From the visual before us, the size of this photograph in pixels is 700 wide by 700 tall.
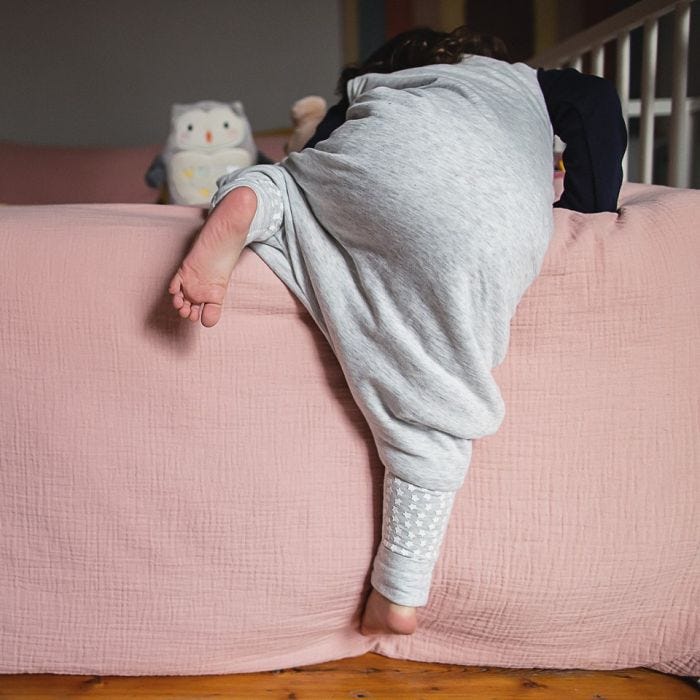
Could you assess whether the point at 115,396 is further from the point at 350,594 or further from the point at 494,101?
the point at 494,101

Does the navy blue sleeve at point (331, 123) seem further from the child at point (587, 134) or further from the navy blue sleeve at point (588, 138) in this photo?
the navy blue sleeve at point (588, 138)

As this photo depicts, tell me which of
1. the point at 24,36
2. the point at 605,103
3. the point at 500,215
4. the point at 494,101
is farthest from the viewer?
the point at 24,36

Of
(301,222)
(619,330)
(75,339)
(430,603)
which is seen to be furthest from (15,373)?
(619,330)

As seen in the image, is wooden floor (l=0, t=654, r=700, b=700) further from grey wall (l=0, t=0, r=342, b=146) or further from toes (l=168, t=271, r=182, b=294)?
grey wall (l=0, t=0, r=342, b=146)

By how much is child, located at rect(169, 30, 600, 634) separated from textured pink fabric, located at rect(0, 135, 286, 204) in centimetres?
174

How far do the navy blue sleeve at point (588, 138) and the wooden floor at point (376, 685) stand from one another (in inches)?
21.3

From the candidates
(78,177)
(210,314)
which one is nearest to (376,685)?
(210,314)

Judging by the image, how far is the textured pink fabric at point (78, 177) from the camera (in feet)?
8.10

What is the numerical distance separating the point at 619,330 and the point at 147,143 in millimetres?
2626

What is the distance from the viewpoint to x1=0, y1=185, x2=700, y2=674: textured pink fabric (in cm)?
78

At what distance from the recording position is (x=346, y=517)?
808mm

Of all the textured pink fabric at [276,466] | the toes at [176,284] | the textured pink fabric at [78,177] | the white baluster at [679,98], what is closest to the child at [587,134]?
the textured pink fabric at [276,466]

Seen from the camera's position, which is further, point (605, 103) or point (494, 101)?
point (605, 103)

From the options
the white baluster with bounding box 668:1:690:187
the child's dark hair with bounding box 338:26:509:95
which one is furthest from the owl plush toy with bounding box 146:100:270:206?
the white baluster with bounding box 668:1:690:187
